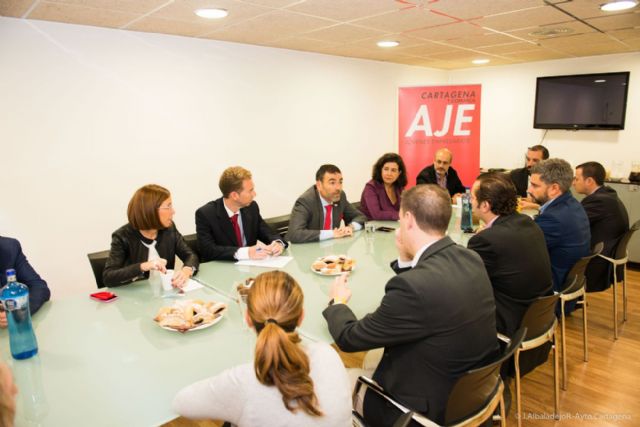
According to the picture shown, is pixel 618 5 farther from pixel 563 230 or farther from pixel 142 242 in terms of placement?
pixel 142 242

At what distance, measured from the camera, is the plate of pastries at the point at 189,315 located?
6.11 ft

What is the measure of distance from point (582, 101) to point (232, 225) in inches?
207

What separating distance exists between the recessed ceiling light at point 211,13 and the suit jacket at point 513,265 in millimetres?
2304

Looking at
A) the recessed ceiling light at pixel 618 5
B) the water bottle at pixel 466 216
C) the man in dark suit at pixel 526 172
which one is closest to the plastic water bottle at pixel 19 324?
the water bottle at pixel 466 216

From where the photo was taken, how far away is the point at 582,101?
5.86m

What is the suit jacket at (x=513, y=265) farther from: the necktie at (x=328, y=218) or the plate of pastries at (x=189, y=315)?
the necktie at (x=328, y=218)

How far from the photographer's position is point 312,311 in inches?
80.4

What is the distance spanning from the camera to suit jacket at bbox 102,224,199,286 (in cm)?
238

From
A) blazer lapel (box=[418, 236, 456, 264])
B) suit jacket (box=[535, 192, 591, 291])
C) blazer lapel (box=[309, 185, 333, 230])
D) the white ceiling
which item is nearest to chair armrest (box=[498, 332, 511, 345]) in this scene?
blazer lapel (box=[418, 236, 456, 264])

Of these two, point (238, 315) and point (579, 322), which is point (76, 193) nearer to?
point (238, 315)

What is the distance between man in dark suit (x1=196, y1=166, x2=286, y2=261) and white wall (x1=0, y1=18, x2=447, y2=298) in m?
1.21

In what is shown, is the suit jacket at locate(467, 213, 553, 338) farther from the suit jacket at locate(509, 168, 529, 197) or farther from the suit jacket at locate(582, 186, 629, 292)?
the suit jacket at locate(509, 168, 529, 197)

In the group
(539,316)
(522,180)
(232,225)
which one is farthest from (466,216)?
(522,180)

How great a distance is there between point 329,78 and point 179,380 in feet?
14.8
